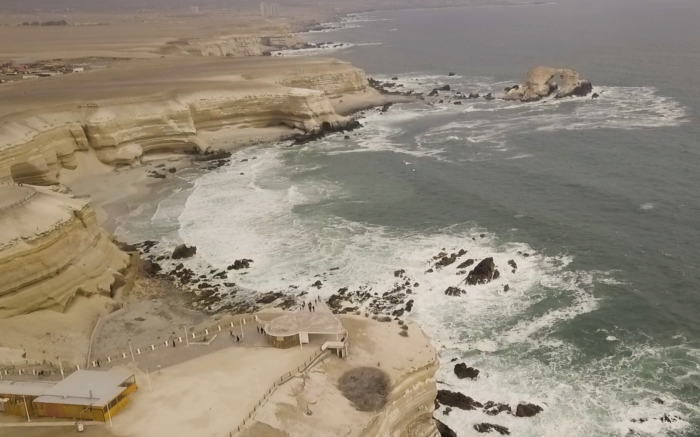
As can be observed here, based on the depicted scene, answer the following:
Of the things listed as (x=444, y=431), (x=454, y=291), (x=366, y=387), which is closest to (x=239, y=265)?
(x=454, y=291)

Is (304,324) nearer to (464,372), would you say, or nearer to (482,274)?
(464,372)

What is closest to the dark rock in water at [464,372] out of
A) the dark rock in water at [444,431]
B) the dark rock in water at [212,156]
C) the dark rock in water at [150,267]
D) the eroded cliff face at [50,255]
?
the dark rock in water at [444,431]

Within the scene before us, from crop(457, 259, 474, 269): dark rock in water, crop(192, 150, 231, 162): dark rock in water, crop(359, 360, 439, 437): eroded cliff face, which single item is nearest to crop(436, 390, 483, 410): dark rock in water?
crop(359, 360, 439, 437): eroded cliff face

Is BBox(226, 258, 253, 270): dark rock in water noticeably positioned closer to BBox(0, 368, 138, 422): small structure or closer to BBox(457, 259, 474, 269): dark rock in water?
BBox(457, 259, 474, 269): dark rock in water

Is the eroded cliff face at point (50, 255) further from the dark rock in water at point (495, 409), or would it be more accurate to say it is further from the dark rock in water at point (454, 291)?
the dark rock in water at point (495, 409)

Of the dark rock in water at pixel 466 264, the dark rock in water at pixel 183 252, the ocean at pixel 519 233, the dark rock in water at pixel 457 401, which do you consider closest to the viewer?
the dark rock in water at pixel 457 401

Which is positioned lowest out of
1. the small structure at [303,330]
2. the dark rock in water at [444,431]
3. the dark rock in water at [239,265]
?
the dark rock in water at [444,431]
